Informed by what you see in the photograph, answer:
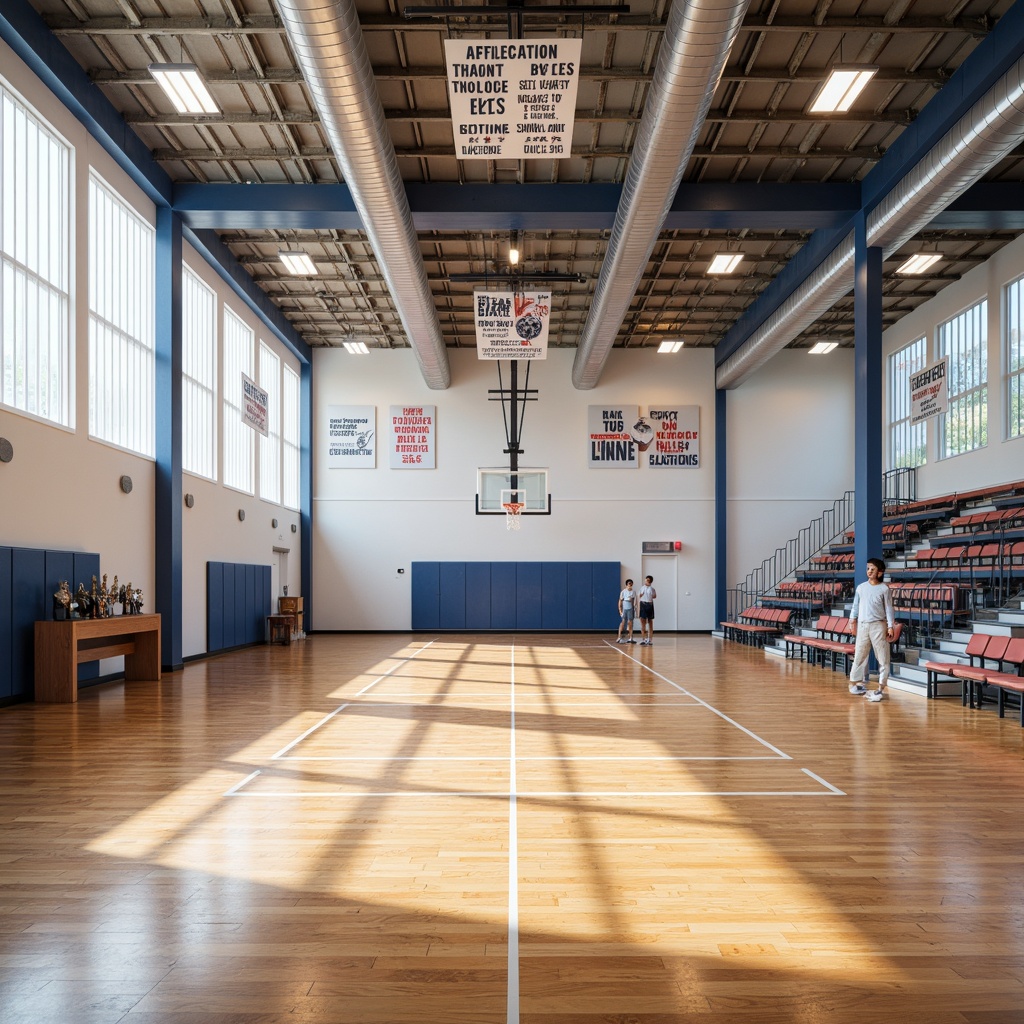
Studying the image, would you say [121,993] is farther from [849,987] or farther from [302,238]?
[302,238]

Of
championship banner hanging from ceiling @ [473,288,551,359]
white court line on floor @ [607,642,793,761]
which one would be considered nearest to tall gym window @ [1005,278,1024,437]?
white court line on floor @ [607,642,793,761]

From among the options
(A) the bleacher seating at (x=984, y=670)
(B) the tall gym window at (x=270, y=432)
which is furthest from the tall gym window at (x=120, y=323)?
(A) the bleacher seating at (x=984, y=670)

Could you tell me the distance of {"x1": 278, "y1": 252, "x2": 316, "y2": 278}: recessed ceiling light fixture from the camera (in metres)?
16.2

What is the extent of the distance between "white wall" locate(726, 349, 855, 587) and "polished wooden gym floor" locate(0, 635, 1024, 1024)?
16.1 metres

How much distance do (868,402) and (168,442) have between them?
11.3 meters

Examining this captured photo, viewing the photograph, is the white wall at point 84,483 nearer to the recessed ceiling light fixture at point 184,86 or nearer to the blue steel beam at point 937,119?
the recessed ceiling light fixture at point 184,86

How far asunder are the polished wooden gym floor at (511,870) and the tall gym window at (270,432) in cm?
1281

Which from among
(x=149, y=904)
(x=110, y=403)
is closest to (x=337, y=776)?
(x=149, y=904)

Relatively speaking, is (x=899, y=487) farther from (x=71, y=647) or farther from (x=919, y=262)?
(x=71, y=647)

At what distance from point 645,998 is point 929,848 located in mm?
2543

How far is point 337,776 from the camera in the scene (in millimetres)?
6734

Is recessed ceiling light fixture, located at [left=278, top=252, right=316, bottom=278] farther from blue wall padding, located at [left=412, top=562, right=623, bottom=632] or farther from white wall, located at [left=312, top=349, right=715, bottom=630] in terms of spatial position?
blue wall padding, located at [left=412, top=562, right=623, bottom=632]

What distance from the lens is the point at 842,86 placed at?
10.3 meters

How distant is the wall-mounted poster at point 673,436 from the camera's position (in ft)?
82.9
